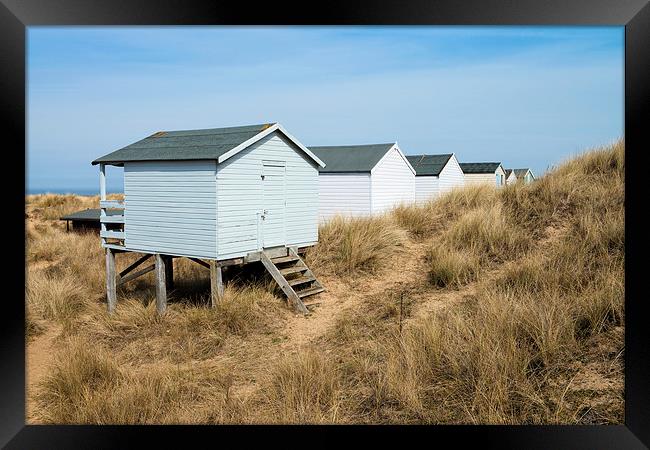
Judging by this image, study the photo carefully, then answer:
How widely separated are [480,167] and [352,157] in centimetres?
1682

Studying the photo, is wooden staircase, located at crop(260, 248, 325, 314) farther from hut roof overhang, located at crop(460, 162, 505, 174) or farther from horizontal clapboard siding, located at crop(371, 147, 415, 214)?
hut roof overhang, located at crop(460, 162, 505, 174)

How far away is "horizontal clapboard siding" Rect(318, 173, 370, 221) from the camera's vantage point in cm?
2319

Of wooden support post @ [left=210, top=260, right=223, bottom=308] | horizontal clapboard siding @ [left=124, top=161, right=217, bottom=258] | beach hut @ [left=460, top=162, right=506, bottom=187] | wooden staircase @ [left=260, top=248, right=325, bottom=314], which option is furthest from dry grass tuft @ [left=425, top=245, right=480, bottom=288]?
beach hut @ [left=460, top=162, right=506, bottom=187]

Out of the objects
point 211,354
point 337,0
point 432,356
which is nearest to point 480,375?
point 432,356

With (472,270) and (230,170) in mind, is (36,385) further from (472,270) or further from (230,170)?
(472,270)

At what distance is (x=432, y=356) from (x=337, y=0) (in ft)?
14.1

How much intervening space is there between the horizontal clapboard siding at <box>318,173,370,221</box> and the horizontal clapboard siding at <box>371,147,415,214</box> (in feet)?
1.25

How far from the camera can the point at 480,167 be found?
38.3 m

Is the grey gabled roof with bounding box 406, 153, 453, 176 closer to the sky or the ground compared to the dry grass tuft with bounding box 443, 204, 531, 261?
closer to the sky

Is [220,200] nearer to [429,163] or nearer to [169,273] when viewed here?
[169,273]

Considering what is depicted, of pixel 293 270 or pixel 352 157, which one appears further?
pixel 352 157

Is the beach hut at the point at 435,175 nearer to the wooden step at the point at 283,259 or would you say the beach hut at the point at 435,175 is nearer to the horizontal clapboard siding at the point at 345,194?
the horizontal clapboard siding at the point at 345,194

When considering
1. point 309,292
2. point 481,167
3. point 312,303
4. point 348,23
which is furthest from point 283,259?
point 481,167

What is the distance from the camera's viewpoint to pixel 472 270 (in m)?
11.8
